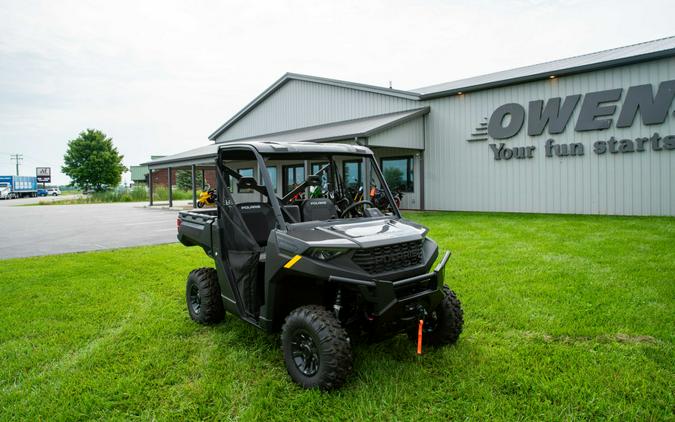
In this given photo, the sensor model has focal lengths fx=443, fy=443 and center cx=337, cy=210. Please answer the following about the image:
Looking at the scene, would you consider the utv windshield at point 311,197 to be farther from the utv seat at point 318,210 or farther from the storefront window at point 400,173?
the storefront window at point 400,173

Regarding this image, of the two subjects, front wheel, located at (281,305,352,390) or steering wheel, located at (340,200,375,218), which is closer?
front wheel, located at (281,305,352,390)

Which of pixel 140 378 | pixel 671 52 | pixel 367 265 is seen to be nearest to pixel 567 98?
pixel 671 52

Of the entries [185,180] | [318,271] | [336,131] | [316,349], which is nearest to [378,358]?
[316,349]

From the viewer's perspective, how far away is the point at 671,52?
12.1 m

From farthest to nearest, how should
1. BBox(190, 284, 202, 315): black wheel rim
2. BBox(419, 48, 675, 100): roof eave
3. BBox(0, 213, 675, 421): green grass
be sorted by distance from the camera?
1. BBox(419, 48, 675, 100): roof eave
2. BBox(190, 284, 202, 315): black wheel rim
3. BBox(0, 213, 675, 421): green grass

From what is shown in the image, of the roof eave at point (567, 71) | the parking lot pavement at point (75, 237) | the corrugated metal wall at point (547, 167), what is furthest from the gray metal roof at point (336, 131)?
the parking lot pavement at point (75, 237)

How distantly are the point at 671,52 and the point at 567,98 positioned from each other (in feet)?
9.13

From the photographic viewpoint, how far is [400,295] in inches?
129

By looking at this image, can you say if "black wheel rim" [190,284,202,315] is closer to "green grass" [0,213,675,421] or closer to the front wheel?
"green grass" [0,213,675,421]

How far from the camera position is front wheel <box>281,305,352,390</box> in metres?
3.05

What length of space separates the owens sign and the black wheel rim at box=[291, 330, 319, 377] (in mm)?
13376

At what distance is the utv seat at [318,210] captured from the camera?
404cm

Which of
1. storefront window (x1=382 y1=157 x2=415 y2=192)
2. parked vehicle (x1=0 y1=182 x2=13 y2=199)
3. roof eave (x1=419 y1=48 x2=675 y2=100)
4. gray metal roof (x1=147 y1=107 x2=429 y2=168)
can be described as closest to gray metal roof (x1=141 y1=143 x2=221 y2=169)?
gray metal roof (x1=147 y1=107 x2=429 y2=168)

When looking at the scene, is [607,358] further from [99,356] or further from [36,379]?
[36,379]
